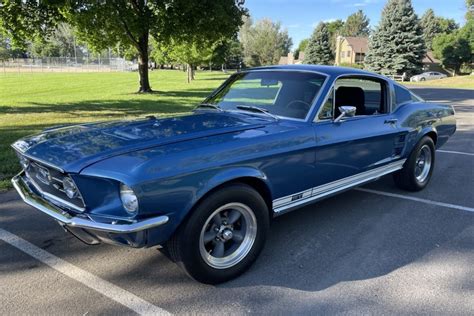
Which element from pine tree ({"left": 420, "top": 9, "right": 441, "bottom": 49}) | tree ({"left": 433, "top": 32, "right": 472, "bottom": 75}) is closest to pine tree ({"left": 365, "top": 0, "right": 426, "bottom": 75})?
tree ({"left": 433, "top": 32, "right": 472, "bottom": 75})

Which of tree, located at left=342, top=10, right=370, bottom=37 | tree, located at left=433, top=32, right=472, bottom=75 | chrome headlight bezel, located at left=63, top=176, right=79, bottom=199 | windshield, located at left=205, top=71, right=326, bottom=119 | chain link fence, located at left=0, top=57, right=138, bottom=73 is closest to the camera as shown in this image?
chrome headlight bezel, located at left=63, top=176, right=79, bottom=199

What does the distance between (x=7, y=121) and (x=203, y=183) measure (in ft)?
31.4

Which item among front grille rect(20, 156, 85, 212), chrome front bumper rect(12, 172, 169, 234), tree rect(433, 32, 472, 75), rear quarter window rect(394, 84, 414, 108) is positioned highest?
tree rect(433, 32, 472, 75)

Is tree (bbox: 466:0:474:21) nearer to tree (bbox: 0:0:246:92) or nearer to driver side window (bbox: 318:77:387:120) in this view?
tree (bbox: 0:0:246:92)

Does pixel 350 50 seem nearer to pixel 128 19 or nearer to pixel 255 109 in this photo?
pixel 128 19

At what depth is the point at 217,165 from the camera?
2.88 metres

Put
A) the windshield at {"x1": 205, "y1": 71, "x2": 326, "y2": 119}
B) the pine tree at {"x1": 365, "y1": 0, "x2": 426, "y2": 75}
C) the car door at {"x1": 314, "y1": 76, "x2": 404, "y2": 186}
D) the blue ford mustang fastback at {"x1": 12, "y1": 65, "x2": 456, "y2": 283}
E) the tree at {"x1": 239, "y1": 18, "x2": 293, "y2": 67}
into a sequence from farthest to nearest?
the tree at {"x1": 239, "y1": 18, "x2": 293, "y2": 67} → the pine tree at {"x1": 365, "y1": 0, "x2": 426, "y2": 75} → the windshield at {"x1": 205, "y1": 71, "x2": 326, "y2": 119} → the car door at {"x1": 314, "y1": 76, "x2": 404, "y2": 186} → the blue ford mustang fastback at {"x1": 12, "y1": 65, "x2": 456, "y2": 283}

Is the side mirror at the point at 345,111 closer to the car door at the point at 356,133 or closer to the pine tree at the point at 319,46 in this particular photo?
the car door at the point at 356,133

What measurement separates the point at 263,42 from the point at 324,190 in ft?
236

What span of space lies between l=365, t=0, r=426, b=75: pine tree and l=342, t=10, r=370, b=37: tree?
73187 mm

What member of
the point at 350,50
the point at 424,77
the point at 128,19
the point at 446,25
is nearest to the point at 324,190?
the point at 128,19

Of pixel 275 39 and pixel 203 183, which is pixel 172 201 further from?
pixel 275 39

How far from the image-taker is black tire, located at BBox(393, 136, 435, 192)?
5.19m

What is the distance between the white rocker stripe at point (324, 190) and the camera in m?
3.49
